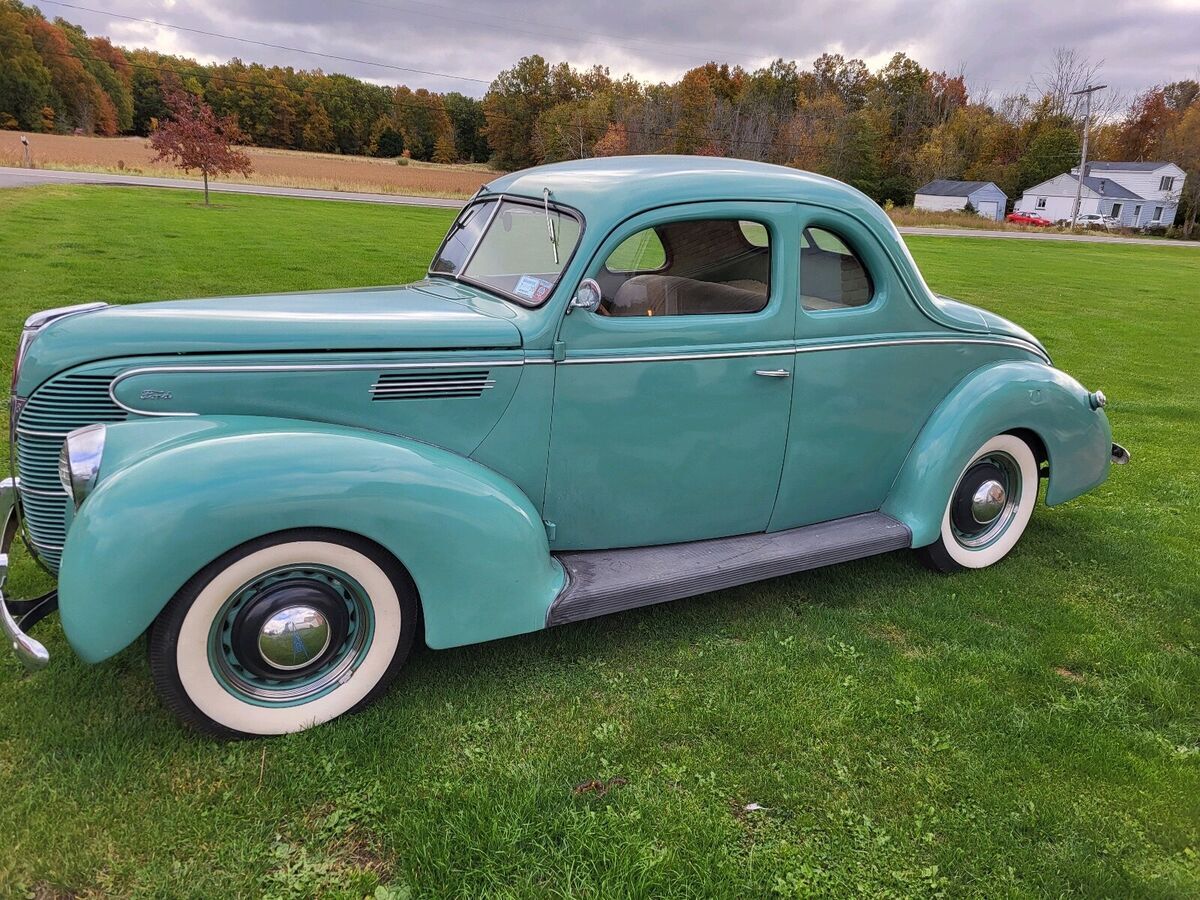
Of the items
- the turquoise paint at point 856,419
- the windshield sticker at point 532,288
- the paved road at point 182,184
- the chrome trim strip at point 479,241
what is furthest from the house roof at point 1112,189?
the windshield sticker at point 532,288

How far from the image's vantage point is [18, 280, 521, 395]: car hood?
8.61 ft

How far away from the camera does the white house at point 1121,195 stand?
57500mm

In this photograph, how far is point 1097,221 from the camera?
5216cm

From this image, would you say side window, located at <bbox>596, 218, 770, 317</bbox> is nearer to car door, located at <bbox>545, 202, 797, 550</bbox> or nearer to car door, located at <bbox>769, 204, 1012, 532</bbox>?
car door, located at <bbox>545, 202, 797, 550</bbox>

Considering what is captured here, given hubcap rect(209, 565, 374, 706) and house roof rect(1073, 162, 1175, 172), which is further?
house roof rect(1073, 162, 1175, 172)

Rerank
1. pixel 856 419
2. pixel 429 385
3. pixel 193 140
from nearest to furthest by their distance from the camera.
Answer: pixel 429 385
pixel 856 419
pixel 193 140

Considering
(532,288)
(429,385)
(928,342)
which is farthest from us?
(928,342)

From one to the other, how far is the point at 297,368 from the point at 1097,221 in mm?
62121

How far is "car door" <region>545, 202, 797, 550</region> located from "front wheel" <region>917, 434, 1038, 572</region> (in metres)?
1.17

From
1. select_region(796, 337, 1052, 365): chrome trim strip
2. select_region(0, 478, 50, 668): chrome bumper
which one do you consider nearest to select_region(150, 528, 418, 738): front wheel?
select_region(0, 478, 50, 668): chrome bumper

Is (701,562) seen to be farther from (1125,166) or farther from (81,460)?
(1125,166)

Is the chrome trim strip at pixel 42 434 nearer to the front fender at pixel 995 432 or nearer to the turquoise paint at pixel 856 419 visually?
the turquoise paint at pixel 856 419

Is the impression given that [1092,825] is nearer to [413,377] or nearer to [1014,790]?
[1014,790]

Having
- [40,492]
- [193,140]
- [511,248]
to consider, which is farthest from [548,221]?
[193,140]
